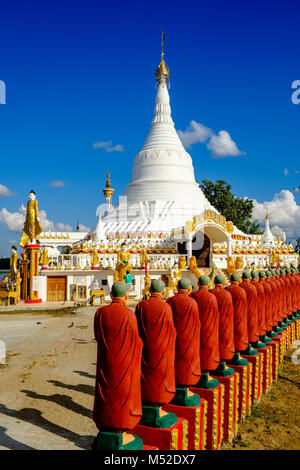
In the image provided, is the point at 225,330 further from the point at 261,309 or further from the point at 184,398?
the point at 261,309

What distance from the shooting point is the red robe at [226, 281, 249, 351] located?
6566 mm

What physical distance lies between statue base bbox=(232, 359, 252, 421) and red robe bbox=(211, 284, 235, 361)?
542 millimetres

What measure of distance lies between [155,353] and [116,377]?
0.67 m

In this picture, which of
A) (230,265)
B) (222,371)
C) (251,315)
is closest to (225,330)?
(222,371)

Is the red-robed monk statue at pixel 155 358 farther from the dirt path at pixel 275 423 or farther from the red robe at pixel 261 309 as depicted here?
the red robe at pixel 261 309

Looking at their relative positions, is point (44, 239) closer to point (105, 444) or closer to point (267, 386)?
point (267, 386)

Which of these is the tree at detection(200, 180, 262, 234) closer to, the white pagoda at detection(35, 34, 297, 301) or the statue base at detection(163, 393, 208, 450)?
the white pagoda at detection(35, 34, 297, 301)

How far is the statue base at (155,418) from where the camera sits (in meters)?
4.26

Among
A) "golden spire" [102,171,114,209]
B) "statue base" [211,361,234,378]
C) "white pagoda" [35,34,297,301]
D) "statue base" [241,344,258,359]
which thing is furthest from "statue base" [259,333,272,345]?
"golden spire" [102,171,114,209]

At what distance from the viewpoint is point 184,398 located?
4.82 m

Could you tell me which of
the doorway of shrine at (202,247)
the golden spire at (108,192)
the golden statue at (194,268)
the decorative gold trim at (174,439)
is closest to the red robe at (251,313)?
the decorative gold trim at (174,439)

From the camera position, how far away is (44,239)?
35.9m

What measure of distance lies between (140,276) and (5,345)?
1210 cm
